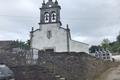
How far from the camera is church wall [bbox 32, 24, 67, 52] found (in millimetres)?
33812

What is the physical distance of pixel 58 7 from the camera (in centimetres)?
3372

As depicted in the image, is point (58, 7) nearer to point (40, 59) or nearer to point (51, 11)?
point (51, 11)

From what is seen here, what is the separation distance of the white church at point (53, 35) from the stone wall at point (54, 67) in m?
16.4

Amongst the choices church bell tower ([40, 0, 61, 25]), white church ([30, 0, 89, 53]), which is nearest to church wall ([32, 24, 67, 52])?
white church ([30, 0, 89, 53])

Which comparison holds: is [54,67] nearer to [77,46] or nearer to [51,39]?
[77,46]

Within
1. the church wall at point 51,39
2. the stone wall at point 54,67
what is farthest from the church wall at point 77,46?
the stone wall at point 54,67

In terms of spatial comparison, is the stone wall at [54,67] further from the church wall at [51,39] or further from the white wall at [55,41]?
the church wall at [51,39]

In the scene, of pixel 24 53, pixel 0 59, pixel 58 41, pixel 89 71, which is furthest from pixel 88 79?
pixel 58 41

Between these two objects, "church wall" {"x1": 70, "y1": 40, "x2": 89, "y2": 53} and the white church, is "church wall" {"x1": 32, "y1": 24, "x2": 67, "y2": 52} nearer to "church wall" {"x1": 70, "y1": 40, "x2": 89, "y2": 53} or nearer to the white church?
the white church

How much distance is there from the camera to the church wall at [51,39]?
3381cm

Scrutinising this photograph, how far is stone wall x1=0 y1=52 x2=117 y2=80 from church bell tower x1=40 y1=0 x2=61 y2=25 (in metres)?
17.3

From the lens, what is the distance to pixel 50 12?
33.7 metres

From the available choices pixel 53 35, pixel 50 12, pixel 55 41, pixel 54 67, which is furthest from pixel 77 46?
pixel 54 67

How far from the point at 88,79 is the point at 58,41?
17.2 meters
